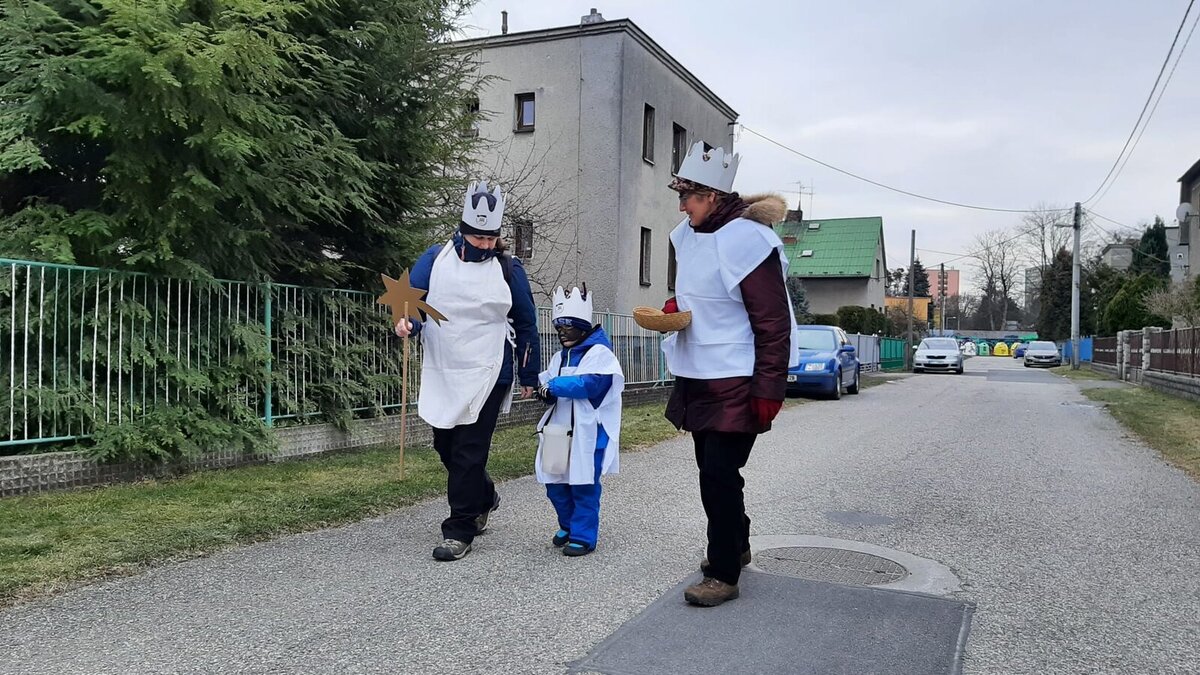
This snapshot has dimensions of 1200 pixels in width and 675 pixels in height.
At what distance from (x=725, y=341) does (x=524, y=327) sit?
A: 5.07ft

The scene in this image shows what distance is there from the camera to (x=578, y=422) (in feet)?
15.8

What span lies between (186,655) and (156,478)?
387 centimetres

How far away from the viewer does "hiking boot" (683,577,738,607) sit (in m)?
3.92

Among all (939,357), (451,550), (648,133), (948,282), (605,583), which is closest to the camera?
(605,583)

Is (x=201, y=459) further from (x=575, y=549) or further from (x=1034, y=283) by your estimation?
(x=1034, y=283)

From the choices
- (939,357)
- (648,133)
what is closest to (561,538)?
(648,133)

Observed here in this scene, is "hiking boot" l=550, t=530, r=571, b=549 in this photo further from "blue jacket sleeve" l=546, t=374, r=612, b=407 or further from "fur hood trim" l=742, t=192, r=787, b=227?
"fur hood trim" l=742, t=192, r=787, b=227

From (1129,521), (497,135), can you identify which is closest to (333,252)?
(1129,521)

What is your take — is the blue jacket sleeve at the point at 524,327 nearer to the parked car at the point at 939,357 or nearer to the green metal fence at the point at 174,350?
the green metal fence at the point at 174,350

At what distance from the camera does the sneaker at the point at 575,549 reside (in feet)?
15.7

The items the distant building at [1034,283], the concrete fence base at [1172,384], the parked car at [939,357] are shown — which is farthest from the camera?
the distant building at [1034,283]

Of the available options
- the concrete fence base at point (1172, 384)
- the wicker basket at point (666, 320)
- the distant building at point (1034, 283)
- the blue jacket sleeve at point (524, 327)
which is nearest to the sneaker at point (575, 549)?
the blue jacket sleeve at point (524, 327)

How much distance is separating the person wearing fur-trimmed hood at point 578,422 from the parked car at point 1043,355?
5022 centimetres

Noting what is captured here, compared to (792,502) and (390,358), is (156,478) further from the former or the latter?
(792,502)
